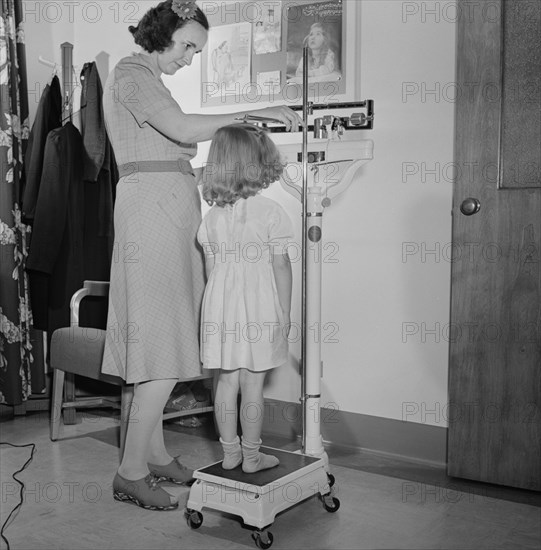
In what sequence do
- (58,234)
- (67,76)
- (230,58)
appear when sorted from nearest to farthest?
1. (230,58)
2. (58,234)
3. (67,76)

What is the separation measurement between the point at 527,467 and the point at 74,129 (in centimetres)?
235

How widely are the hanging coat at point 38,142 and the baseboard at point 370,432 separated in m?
1.39

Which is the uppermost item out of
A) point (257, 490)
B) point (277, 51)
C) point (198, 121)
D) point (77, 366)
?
point (277, 51)

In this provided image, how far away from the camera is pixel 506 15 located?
2445 mm

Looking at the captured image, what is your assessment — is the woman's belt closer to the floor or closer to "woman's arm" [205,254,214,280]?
"woman's arm" [205,254,214,280]

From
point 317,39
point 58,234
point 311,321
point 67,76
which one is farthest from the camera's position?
point 67,76

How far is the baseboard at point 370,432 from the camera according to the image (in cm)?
272

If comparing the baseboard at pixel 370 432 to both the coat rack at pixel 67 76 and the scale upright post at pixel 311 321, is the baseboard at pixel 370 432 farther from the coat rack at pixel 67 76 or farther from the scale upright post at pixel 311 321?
the coat rack at pixel 67 76

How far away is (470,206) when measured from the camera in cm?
252

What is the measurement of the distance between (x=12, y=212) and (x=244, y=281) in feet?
5.38

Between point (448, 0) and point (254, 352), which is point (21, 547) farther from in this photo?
point (448, 0)

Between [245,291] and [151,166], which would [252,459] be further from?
[151,166]

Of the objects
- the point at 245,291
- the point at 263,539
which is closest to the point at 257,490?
the point at 263,539

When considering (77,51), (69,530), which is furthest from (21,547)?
(77,51)
